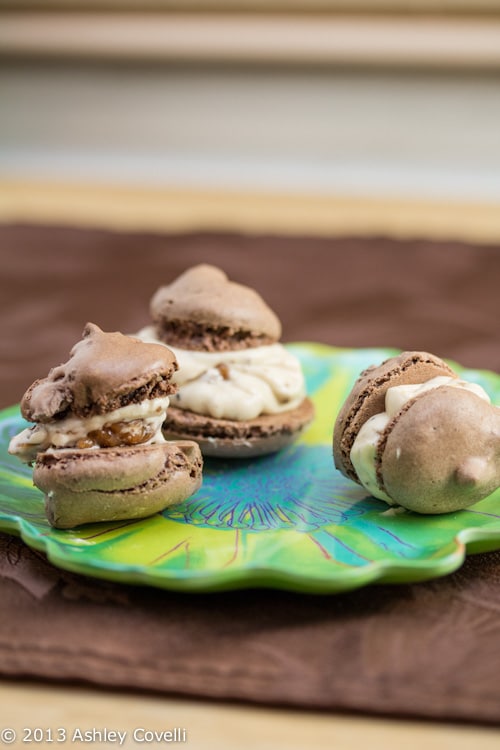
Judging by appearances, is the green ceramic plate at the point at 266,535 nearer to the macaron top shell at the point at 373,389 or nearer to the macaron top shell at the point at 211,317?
the macaron top shell at the point at 373,389

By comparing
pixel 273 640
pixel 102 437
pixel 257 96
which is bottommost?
pixel 273 640

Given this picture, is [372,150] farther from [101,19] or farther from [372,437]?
[372,437]

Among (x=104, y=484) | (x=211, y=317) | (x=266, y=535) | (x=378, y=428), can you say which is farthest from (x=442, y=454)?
(x=211, y=317)

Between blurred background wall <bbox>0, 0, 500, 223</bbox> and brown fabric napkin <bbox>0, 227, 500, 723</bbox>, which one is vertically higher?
blurred background wall <bbox>0, 0, 500, 223</bbox>

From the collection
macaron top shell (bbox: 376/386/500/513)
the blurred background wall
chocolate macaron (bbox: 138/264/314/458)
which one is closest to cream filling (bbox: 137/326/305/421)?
chocolate macaron (bbox: 138/264/314/458)

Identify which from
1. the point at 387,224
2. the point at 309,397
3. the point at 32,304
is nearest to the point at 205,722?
the point at 309,397

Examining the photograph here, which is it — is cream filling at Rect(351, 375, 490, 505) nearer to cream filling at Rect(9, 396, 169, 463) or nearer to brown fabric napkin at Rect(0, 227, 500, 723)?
brown fabric napkin at Rect(0, 227, 500, 723)

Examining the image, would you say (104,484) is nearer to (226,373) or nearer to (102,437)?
(102,437)
